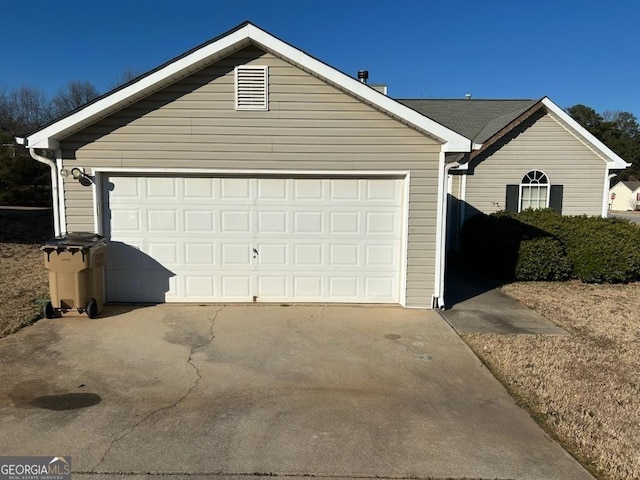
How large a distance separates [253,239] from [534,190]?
10138 millimetres

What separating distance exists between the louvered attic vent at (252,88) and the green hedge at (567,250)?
6537 mm

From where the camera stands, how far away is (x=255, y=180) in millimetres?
7926

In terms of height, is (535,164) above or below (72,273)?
above

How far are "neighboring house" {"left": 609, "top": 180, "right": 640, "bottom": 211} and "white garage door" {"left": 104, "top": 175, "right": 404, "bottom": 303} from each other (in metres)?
62.5

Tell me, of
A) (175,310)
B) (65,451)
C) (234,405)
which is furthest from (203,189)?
(65,451)

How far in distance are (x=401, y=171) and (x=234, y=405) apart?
495 cm

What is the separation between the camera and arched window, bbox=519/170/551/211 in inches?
A: 556

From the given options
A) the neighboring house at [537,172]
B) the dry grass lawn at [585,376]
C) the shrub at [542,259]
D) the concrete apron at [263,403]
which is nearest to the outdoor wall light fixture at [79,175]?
the concrete apron at [263,403]

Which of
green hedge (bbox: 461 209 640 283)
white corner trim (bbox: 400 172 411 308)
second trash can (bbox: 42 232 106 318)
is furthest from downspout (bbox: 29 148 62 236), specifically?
green hedge (bbox: 461 209 640 283)

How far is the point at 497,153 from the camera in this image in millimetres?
13945

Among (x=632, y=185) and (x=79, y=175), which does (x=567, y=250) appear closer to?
(x=79, y=175)

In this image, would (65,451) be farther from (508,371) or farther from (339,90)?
(339,90)

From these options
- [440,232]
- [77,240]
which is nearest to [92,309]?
[77,240]

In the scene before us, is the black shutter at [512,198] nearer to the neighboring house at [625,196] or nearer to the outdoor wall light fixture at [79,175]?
the outdoor wall light fixture at [79,175]
